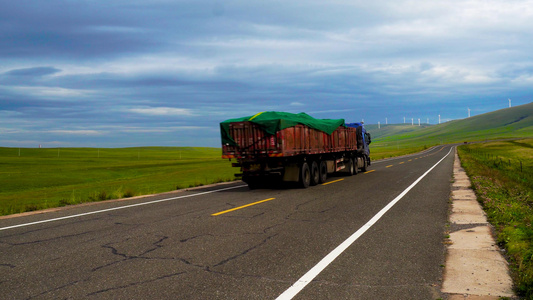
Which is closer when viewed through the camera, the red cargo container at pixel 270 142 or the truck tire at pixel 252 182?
the red cargo container at pixel 270 142

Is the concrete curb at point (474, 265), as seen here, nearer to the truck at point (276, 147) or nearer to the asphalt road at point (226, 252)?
the asphalt road at point (226, 252)

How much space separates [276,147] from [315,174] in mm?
3236

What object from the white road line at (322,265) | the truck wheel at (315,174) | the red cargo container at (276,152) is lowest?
the white road line at (322,265)

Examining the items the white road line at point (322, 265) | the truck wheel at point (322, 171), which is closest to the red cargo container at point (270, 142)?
the truck wheel at point (322, 171)

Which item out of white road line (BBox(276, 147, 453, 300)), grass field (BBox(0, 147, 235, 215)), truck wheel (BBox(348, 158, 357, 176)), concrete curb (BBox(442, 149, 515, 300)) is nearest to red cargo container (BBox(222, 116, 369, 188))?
grass field (BBox(0, 147, 235, 215))

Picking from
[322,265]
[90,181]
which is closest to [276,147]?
[322,265]

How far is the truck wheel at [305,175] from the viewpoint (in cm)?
1717

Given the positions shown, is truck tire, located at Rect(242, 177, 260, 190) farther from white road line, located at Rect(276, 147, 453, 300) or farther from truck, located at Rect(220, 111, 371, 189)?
white road line, located at Rect(276, 147, 453, 300)

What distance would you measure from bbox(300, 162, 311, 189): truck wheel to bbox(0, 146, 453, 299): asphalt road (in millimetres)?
5412

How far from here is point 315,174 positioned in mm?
18547

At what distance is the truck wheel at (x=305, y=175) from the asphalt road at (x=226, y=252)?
17.8 ft

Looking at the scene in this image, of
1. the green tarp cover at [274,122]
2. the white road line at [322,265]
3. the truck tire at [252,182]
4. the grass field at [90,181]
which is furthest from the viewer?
the truck tire at [252,182]

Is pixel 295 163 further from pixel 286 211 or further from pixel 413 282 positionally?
pixel 413 282

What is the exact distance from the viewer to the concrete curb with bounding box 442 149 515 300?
187 inches
